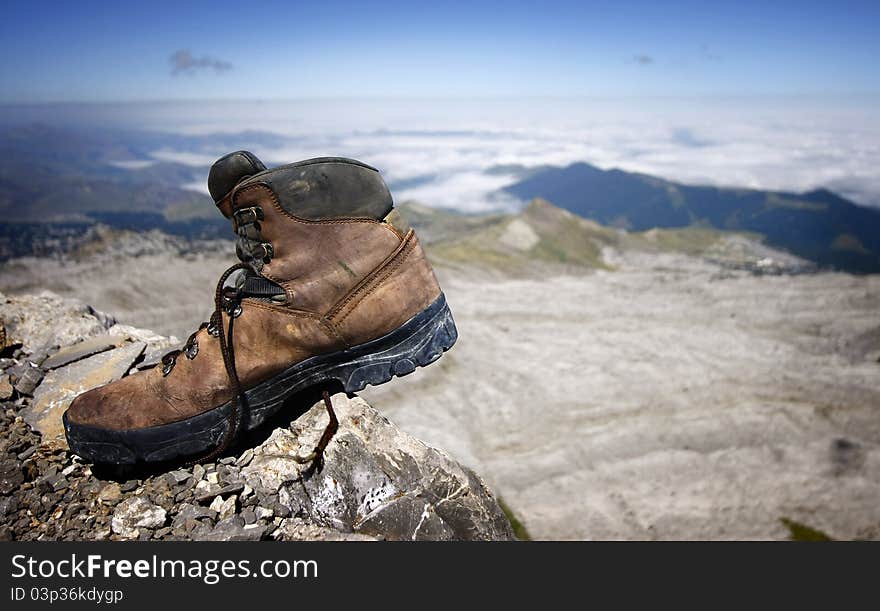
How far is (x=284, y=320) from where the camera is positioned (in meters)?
3.24

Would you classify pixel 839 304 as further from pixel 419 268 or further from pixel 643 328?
pixel 419 268

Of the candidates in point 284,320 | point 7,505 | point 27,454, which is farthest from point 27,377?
point 284,320

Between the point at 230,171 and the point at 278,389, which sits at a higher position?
the point at 230,171

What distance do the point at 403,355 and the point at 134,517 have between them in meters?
2.16

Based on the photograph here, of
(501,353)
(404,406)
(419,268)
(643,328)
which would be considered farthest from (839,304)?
(419,268)

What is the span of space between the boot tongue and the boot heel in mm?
1435

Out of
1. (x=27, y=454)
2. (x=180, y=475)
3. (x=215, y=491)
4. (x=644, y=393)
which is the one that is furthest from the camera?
(x=644, y=393)

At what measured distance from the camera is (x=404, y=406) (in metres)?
29.7

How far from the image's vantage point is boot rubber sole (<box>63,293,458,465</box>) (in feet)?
11.0

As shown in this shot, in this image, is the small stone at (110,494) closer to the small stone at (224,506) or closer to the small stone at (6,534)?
the small stone at (6,534)

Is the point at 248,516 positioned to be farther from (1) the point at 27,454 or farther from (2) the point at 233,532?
(1) the point at 27,454

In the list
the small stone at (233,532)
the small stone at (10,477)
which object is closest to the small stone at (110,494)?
the small stone at (10,477)

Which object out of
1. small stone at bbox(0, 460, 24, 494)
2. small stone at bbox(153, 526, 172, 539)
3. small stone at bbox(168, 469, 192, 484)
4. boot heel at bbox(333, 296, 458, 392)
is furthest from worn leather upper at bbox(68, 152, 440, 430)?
small stone at bbox(153, 526, 172, 539)

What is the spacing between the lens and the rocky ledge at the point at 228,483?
3285 millimetres
